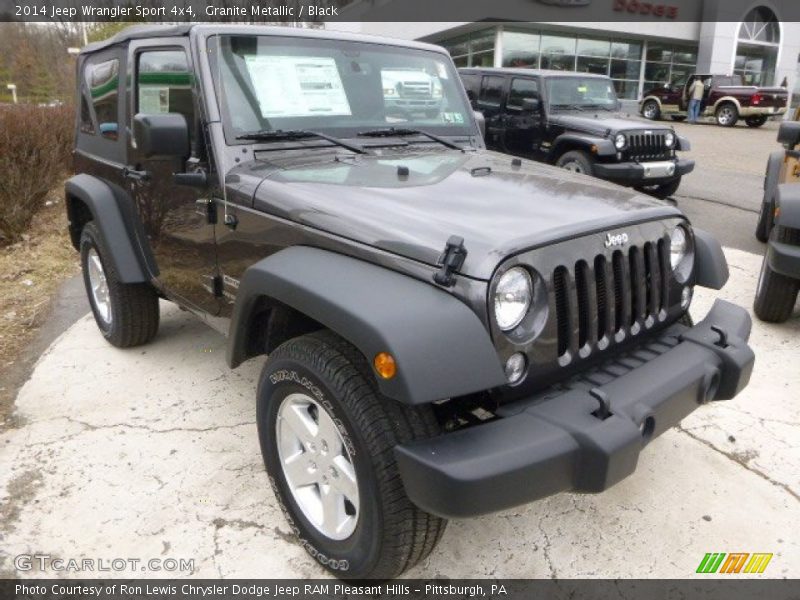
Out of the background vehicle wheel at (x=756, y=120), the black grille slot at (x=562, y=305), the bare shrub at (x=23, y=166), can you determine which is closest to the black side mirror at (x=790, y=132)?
the black grille slot at (x=562, y=305)

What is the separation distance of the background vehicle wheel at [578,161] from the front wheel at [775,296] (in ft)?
13.4

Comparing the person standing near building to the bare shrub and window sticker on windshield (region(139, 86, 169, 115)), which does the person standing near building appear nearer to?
the bare shrub

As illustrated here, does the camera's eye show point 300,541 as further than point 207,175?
No

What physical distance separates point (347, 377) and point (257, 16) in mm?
17315

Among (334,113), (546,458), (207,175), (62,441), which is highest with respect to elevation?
(334,113)

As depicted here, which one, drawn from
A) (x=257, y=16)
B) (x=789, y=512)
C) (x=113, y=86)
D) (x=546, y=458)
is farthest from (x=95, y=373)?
(x=257, y=16)

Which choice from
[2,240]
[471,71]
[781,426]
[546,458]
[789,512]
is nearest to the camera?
[546,458]

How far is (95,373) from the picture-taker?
13.2 ft

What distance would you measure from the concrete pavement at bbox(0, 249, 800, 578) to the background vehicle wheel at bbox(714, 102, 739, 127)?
21.0m

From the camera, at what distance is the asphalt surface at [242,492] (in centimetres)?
253

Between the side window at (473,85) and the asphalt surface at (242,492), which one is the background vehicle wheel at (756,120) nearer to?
the side window at (473,85)

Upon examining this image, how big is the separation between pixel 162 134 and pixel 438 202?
121cm

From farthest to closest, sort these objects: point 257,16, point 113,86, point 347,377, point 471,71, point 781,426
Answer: point 257,16, point 471,71, point 113,86, point 781,426, point 347,377

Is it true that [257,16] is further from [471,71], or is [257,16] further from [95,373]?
[95,373]
